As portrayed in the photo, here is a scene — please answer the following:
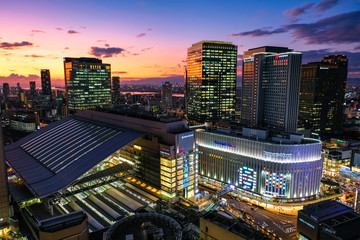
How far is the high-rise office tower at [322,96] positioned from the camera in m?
161

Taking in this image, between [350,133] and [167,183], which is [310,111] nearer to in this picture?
[350,133]

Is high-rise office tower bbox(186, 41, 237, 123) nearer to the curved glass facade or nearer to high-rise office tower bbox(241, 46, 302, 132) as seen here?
high-rise office tower bbox(241, 46, 302, 132)

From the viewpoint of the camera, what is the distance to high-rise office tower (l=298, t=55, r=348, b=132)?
527 ft

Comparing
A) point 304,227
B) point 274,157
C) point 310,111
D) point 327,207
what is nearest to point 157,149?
point 274,157

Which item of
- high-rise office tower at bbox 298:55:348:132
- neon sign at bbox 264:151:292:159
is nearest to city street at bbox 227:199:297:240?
neon sign at bbox 264:151:292:159

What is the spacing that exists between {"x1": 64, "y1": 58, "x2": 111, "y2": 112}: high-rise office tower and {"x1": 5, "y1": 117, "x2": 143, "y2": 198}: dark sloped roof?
8764 cm

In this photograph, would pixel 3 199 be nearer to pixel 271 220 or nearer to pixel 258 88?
pixel 271 220

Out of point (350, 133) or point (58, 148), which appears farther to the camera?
point (350, 133)

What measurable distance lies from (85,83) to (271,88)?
126 meters

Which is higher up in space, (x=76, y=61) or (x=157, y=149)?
Result: (x=76, y=61)

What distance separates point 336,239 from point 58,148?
70883mm

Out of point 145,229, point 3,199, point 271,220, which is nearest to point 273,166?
point 271,220

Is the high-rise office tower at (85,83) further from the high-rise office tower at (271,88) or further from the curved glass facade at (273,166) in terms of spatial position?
the curved glass facade at (273,166)

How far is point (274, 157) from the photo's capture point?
67.3m
